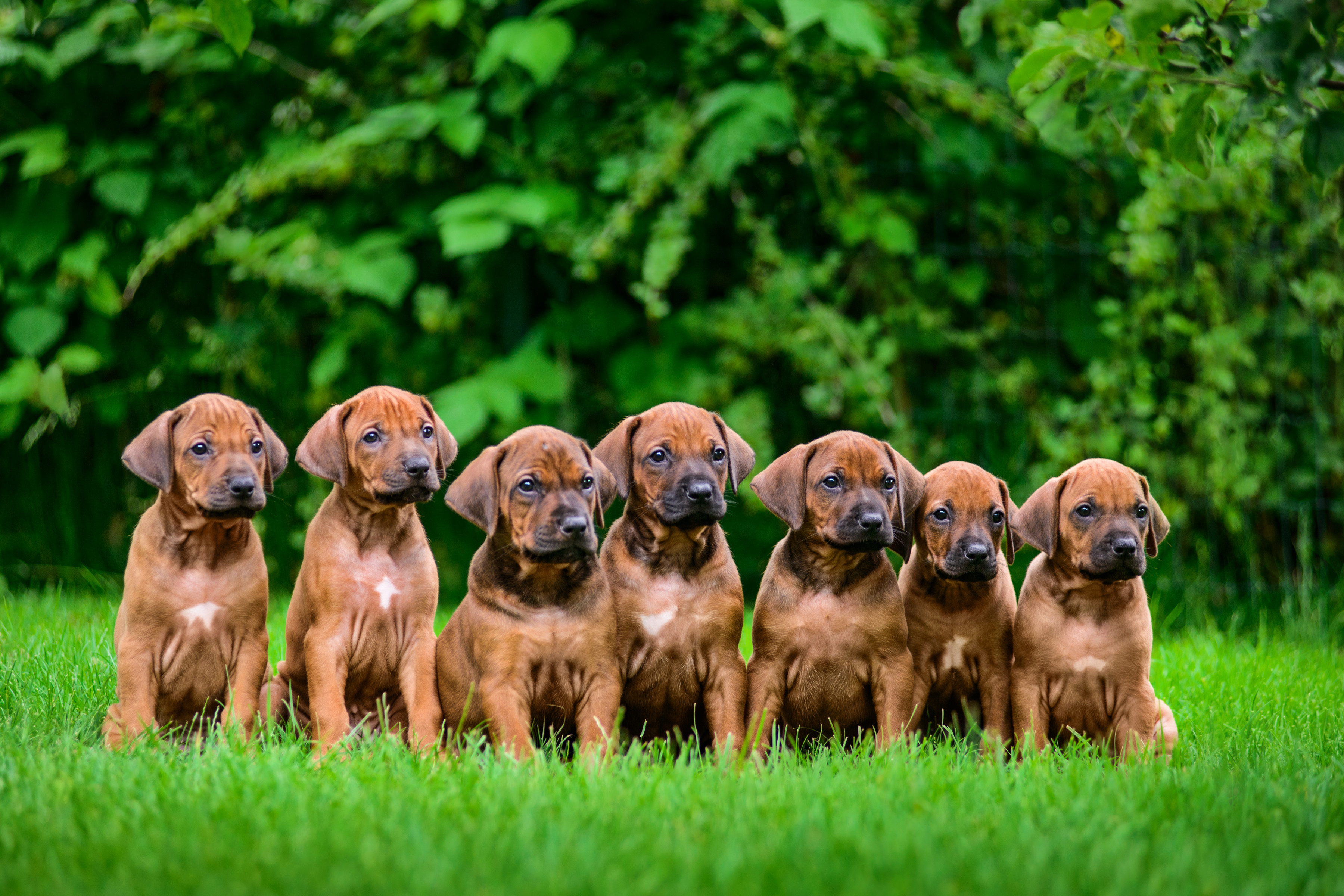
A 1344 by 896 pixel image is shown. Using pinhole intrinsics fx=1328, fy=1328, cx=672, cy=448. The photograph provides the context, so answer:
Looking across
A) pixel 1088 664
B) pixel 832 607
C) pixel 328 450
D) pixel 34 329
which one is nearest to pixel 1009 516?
pixel 1088 664

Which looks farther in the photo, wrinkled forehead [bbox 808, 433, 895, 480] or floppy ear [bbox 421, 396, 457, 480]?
floppy ear [bbox 421, 396, 457, 480]

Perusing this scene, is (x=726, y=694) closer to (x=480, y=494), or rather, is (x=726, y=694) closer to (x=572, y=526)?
(x=572, y=526)

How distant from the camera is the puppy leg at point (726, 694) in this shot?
4.80 metres

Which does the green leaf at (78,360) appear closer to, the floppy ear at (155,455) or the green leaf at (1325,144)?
the floppy ear at (155,455)

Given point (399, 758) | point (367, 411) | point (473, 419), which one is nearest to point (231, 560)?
point (367, 411)

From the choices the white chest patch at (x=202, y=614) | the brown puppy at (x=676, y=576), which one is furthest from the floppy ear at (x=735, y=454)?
the white chest patch at (x=202, y=614)

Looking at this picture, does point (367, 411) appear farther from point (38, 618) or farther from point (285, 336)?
point (285, 336)

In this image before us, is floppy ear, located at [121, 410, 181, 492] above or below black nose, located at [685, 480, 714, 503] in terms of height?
above

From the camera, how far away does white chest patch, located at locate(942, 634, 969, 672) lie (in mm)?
4922

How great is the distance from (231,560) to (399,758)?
3.58 ft

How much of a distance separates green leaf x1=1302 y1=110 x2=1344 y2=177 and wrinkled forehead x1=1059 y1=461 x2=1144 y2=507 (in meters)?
1.34

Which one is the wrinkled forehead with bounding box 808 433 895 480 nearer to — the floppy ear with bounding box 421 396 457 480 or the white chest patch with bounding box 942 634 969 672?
the white chest patch with bounding box 942 634 969 672

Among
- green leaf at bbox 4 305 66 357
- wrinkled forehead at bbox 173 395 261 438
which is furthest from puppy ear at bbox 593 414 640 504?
green leaf at bbox 4 305 66 357

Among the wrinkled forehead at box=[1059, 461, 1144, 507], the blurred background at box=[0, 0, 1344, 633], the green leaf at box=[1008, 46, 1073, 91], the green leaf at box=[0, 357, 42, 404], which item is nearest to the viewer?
the green leaf at box=[1008, 46, 1073, 91]
